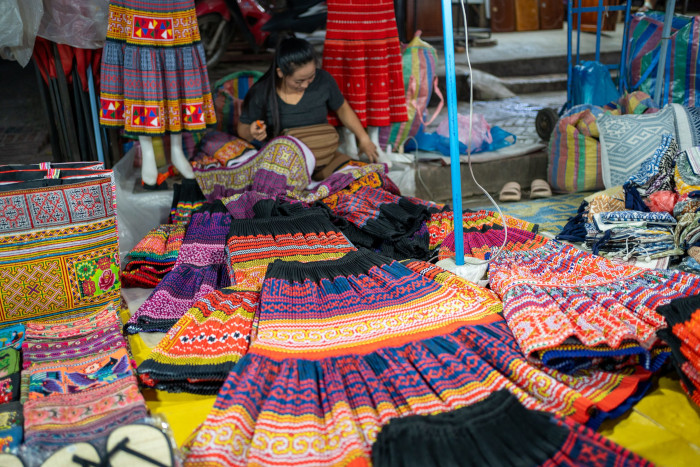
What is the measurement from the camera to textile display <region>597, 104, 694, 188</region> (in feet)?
10.1

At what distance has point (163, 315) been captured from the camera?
7.10ft

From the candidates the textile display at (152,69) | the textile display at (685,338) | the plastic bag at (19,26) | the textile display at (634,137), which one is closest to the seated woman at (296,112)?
the textile display at (152,69)

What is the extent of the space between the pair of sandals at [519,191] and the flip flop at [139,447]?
9.54 feet

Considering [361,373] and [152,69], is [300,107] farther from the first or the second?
[361,373]

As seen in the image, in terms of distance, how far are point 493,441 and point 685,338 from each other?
65 cm

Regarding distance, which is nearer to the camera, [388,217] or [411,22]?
[388,217]

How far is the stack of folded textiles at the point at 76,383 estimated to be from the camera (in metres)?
1.42

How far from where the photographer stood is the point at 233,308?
6.68 feet

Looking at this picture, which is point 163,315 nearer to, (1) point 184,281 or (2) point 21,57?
(1) point 184,281

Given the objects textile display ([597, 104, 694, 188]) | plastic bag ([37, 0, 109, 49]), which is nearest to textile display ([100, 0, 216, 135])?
plastic bag ([37, 0, 109, 49])

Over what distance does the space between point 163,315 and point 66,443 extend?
32.4 inches

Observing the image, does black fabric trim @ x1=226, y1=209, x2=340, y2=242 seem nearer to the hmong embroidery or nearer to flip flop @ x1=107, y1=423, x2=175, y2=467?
the hmong embroidery

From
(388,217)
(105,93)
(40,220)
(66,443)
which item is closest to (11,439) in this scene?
(66,443)

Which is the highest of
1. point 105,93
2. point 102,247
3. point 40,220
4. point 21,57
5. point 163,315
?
point 21,57
